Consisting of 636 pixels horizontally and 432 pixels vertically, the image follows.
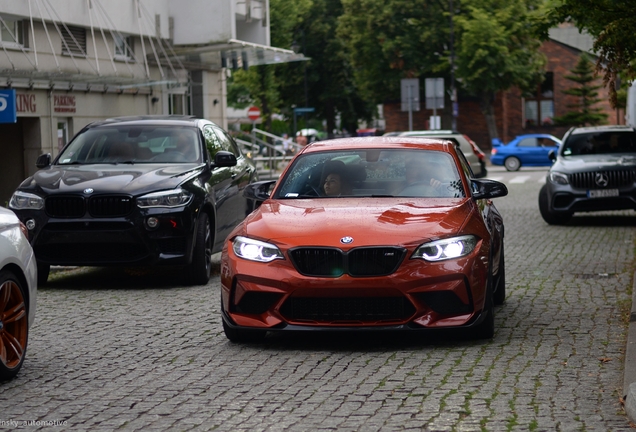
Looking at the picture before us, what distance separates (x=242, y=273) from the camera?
8000 millimetres

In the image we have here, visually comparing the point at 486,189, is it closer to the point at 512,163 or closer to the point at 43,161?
the point at 43,161

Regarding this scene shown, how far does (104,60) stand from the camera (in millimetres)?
31266

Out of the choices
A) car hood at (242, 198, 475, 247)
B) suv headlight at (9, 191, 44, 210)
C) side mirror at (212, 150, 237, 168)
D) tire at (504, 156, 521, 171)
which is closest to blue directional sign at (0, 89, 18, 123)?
side mirror at (212, 150, 237, 168)

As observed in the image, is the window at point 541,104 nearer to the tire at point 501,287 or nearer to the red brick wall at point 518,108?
the red brick wall at point 518,108

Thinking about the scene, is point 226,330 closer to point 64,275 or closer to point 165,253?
point 165,253

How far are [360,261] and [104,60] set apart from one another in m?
24.6

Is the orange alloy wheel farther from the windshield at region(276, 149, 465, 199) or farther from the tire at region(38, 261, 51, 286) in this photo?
the tire at region(38, 261, 51, 286)

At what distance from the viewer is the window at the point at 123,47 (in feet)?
106

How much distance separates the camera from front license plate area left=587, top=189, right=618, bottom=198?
1972cm

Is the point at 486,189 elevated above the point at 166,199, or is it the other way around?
the point at 486,189

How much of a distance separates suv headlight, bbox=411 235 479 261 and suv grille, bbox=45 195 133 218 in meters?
4.48

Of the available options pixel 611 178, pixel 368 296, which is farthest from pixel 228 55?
pixel 368 296

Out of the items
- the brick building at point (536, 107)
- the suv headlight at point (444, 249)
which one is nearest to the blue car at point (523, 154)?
the brick building at point (536, 107)

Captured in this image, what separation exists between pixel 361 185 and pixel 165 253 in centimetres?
329
